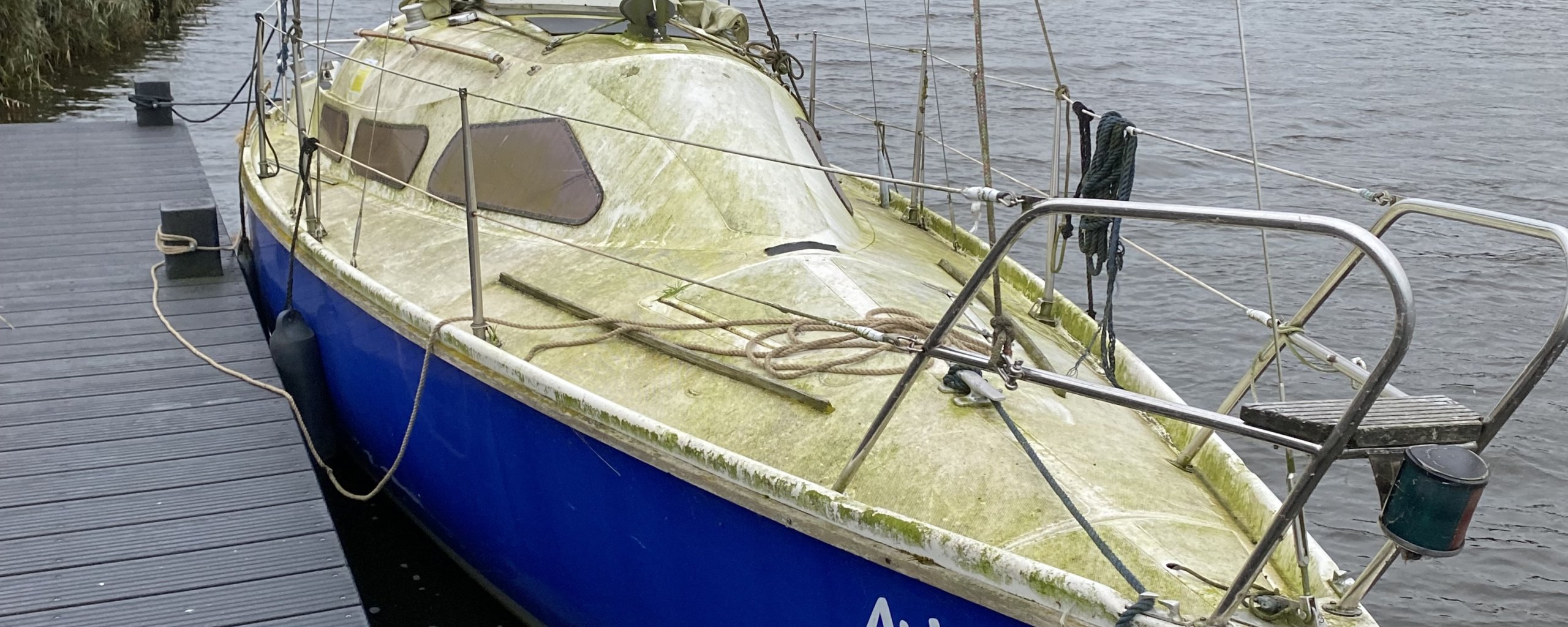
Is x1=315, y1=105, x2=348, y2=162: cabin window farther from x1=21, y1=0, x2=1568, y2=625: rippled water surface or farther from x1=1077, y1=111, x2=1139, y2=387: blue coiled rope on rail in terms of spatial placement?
x1=1077, y1=111, x2=1139, y2=387: blue coiled rope on rail

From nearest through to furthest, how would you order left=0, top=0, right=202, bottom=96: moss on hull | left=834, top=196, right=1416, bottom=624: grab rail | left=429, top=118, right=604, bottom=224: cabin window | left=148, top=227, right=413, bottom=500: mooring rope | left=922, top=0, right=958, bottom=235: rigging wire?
left=834, top=196, right=1416, bottom=624: grab rail < left=148, top=227, right=413, bottom=500: mooring rope < left=429, top=118, right=604, bottom=224: cabin window < left=922, top=0, right=958, bottom=235: rigging wire < left=0, top=0, right=202, bottom=96: moss on hull

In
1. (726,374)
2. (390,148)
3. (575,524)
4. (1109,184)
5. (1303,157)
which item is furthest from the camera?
(1303,157)

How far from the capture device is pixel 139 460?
17.5ft

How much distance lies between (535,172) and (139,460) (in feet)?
6.87

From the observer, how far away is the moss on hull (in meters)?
14.8

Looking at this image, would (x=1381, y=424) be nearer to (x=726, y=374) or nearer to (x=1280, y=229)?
(x=1280, y=229)

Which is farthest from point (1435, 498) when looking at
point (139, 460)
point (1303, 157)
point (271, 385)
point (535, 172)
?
point (1303, 157)

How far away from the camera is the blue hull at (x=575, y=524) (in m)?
3.59

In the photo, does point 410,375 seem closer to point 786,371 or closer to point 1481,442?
point 786,371

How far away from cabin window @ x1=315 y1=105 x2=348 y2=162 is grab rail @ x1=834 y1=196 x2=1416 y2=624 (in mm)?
4697

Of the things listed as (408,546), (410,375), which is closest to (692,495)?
(410,375)

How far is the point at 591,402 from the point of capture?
409 centimetres

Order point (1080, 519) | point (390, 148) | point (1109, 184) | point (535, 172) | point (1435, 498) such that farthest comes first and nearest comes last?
1. point (390, 148)
2. point (535, 172)
3. point (1109, 184)
4. point (1080, 519)
5. point (1435, 498)

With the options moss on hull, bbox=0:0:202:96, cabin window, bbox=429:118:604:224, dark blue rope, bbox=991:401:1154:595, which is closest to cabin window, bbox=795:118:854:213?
cabin window, bbox=429:118:604:224
